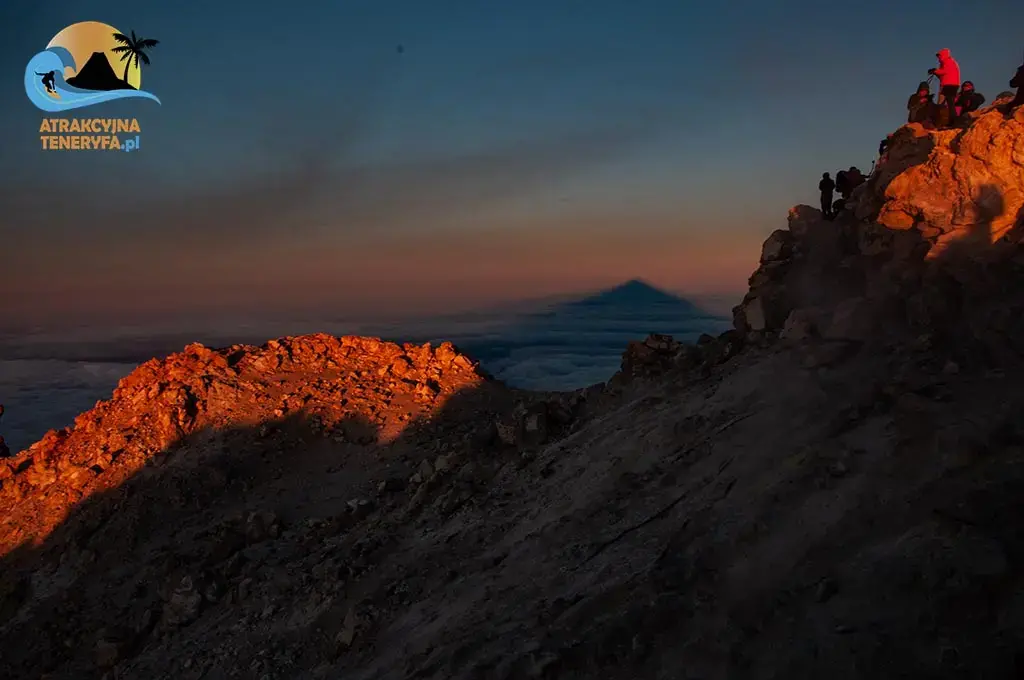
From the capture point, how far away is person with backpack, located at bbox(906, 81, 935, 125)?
10383mm

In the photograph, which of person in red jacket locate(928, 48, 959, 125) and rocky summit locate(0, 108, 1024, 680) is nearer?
rocky summit locate(0, 108, 1024, 680)

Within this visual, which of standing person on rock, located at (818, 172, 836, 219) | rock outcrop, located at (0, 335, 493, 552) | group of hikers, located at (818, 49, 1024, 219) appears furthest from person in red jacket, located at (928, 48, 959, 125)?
rock outcrop, located at (0, 335, 493, 552)

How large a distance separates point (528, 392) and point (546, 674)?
13.8 metres

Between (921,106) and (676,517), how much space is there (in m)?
8.65

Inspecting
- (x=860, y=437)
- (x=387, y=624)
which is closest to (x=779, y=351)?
(x=860, y=437)

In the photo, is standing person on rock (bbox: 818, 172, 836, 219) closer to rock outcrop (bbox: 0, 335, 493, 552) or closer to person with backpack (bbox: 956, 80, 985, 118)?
person with backpack (bbox: 956, 80, 985, 118)

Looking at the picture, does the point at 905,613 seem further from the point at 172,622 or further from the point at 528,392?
the point at 528,392

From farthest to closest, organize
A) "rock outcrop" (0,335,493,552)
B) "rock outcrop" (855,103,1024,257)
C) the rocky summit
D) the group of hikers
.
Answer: "rock outcrop" (0,335,493,552) < the group of hikers < "rock outcrop" (855,103,1024,257) < the rocky summit

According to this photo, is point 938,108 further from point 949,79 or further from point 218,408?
point 218,408

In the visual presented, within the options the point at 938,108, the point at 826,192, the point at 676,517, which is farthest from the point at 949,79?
the point at 676,517

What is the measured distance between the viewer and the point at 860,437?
641 centimetres

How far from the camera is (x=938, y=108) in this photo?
1022cm

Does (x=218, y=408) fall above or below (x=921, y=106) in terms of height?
below

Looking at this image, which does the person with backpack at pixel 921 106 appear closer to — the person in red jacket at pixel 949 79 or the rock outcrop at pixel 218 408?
the person in red jacket at pixel 949 79
